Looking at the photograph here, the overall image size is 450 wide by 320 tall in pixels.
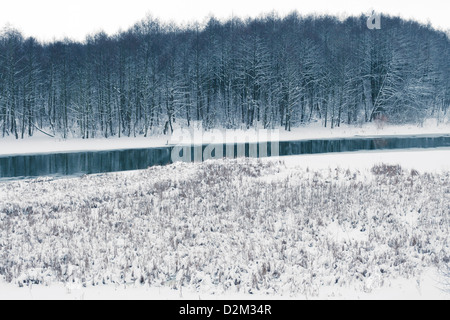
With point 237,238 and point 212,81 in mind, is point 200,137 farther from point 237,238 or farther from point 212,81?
point 237,238

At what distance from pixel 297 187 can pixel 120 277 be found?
834cm

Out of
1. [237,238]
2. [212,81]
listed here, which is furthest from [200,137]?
[237,238]

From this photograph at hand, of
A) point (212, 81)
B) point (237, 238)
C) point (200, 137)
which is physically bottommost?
point (237, 238)

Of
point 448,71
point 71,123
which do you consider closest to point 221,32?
point 71,123

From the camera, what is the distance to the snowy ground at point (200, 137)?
4469 cm

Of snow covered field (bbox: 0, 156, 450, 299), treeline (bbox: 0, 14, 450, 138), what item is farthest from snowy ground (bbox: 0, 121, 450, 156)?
snow covered field (bbox: 0, 156, 450, 299)

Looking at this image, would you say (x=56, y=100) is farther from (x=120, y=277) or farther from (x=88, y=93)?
(x=120, y=277)

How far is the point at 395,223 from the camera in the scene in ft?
33.7

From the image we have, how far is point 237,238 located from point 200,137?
4392cm

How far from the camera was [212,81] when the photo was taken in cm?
6066

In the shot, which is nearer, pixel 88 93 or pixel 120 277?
pixel 120 277

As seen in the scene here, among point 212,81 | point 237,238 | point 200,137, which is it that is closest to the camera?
point 237,238

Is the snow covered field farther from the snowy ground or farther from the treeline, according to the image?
the treeline
